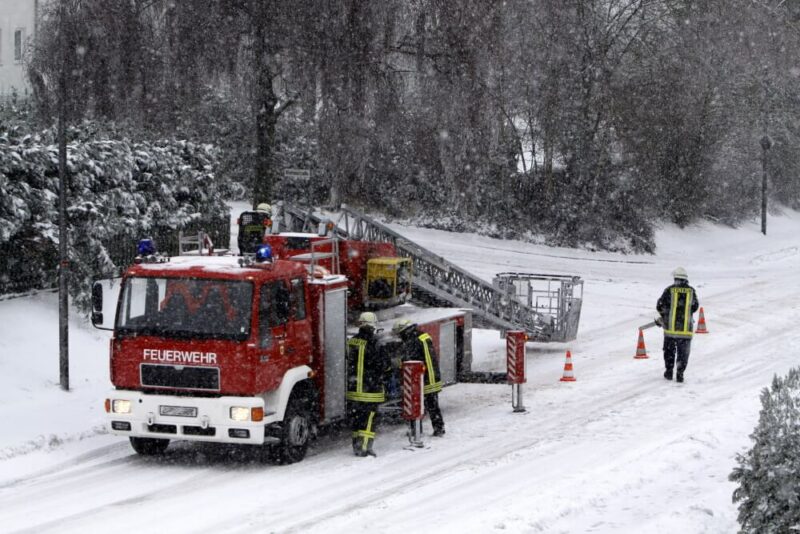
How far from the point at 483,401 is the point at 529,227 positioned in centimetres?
2469

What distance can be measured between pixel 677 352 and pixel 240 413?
27.8 ft

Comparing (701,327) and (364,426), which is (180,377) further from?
(701,327)

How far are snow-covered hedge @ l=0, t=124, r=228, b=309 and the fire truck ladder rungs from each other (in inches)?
103

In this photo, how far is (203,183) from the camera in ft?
79.5

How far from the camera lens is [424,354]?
14.7 metres

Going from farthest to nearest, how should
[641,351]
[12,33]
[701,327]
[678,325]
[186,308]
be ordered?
[12,33]
[701,327]
[641,351]
[678,325]
[186,308]

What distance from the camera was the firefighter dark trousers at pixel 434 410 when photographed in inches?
582

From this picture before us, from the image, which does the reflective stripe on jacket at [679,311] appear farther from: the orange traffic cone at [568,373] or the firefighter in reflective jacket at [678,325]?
the orange traffic cone at [568,373]

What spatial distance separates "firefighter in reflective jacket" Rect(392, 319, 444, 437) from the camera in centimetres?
1462

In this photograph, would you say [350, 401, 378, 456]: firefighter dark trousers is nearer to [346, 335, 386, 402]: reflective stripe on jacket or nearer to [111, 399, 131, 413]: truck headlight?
[346, 335, 386, 402]: reflective stripe on jacket

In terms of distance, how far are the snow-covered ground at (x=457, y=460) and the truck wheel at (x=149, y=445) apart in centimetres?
17

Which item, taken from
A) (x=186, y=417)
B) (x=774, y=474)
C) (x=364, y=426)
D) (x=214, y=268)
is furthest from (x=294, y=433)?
(x=774, y=474)

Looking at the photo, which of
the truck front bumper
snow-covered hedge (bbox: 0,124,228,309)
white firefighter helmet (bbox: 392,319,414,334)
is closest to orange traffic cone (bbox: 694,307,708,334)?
snow-covered hedge (bbox: 0,124,228,309)

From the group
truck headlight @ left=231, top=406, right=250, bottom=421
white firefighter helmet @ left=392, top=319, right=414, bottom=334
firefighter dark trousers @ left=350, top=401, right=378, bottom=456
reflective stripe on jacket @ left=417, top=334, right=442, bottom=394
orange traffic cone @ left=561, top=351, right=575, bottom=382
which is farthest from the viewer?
orange traffic cone @ left=561, top=351, right=575, bottom=382
